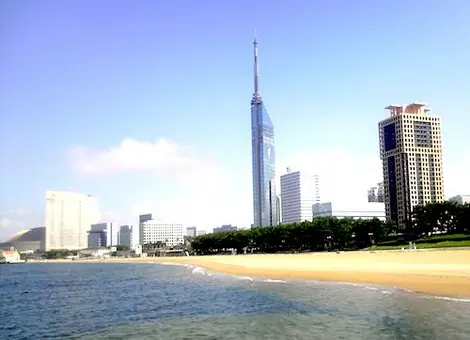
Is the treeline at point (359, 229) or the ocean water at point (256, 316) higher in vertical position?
the treeline at point (359, 229)

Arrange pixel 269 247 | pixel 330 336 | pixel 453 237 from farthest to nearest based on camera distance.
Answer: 1. pixel 269 247
2. pixel 453 237
3. pixel 330 336

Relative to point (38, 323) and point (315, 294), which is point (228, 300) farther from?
point (38, 323)

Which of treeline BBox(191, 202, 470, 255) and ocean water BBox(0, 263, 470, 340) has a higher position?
treeline BBox(191, 202, 470, 255)

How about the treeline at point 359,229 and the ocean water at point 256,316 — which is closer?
the ocean water at point 256,316

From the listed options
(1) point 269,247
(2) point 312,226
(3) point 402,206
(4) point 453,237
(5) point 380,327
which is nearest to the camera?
(5) point 380,327

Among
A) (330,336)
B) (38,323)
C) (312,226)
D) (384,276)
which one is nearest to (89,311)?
(38,323)

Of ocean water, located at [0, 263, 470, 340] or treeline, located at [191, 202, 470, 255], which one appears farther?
treeline, located at [191, 202, 470, 255]

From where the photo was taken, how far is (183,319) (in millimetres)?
27641

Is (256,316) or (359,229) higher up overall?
(359,229)

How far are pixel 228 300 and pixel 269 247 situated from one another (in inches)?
4661

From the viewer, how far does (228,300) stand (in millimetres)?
35969

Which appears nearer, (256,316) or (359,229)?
(256,316)

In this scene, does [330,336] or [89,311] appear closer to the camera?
[330,336]

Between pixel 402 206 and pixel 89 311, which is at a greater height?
pixel 402 206
